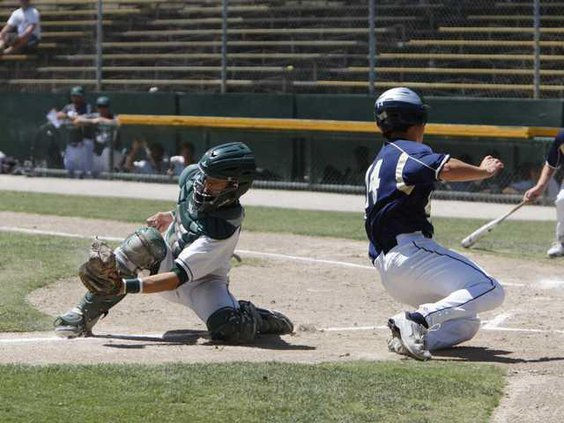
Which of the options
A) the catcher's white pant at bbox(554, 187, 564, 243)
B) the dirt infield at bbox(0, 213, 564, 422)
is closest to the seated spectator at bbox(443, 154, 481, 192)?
the catcher's white pant at bbox(554, 187, 564, 243)

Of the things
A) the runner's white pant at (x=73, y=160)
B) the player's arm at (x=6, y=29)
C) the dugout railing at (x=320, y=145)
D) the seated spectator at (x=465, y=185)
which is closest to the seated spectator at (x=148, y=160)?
the dugout railing at (x=320, y=145)

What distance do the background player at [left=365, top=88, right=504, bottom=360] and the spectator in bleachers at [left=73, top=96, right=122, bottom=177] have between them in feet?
44.9

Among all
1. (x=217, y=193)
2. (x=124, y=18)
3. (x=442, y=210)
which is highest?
(x=124, y=18)

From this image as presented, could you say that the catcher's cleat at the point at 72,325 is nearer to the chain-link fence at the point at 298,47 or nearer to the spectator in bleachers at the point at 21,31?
the chain-link fence at the point at 298,47

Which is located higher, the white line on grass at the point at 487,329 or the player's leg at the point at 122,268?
the player's leg at the point at 122,268

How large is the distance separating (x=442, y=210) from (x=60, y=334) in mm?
9723

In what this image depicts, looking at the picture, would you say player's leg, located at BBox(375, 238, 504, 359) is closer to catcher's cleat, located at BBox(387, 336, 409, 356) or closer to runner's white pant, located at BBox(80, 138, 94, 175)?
catcher's cleat, located at BBox(387, 336, 409, 356)

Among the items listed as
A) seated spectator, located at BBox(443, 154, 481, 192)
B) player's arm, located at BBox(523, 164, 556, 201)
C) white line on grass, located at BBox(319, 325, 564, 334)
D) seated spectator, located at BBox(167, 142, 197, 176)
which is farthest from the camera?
seated spectator, located at BBox(167, 142, 197, 176)

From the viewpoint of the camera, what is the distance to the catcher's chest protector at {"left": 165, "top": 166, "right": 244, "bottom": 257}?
23.1ft

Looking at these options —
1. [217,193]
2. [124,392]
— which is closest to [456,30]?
[217,193]

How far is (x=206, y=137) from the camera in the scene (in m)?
19.7

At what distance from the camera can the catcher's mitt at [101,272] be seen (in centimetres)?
674

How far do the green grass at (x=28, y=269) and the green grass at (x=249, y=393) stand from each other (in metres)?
1.89

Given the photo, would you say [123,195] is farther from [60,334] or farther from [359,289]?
[60,334]
